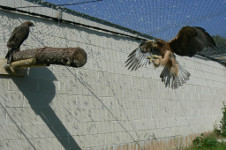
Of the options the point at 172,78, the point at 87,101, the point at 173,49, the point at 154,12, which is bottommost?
the point at 87,101

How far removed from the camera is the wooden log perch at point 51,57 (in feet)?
4.66

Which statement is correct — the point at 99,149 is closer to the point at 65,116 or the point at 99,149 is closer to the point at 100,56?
the point at 65,116

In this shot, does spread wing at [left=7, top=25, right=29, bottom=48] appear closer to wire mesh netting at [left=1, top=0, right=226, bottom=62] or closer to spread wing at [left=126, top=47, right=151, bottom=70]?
wire mesh netting at [left=1, top=0, right=226, bottom=62]

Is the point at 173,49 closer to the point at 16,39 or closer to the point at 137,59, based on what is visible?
the point at 137,59

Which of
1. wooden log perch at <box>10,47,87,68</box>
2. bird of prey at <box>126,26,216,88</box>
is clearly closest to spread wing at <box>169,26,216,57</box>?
bird of prey at <box>126,26,216,88</box>

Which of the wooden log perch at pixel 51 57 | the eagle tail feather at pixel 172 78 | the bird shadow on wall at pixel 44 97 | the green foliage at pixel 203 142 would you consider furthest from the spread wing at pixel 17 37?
the green foliage at pixel 203 142

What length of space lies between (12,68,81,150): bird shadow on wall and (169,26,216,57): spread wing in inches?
Result: 62.5

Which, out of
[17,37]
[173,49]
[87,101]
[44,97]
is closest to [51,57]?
[17,37]

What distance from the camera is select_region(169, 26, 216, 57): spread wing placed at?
254 cm

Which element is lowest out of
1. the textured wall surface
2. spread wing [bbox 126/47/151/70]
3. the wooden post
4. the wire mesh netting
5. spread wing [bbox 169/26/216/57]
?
the textured wall surface

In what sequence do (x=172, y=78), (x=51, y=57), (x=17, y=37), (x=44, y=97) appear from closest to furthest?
(x=51, y=57) → (x=17, y=37) → (x=44, y=97) → (x=172, y=78)

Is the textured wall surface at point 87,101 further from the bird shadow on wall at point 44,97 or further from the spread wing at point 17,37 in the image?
the spread wing at point 17,37

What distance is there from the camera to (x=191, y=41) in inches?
106

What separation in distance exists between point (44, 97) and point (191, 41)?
189 cm
